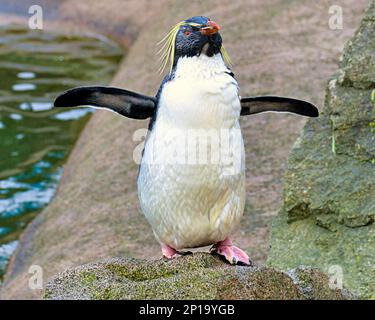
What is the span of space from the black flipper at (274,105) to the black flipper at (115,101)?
1.27ft

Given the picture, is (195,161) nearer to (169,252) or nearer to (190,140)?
(190,140)

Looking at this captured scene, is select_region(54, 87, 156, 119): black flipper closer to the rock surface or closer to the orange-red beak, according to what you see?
the orange-red beak

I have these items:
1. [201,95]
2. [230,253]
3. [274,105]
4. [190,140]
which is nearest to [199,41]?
[201,95]

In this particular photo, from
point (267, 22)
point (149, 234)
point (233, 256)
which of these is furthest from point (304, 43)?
point (233, 256)

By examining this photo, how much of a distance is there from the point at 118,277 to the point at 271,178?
3.28m

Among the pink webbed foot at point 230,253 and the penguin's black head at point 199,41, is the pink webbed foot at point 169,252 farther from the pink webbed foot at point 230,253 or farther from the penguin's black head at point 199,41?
the penguin's black head at point 199,41

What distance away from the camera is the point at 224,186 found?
10.7 feet

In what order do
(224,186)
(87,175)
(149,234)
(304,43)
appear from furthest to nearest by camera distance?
(304,43)
(87,175)
(149,234)
(224,186)

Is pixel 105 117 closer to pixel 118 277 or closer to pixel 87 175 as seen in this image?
pixel 87 175

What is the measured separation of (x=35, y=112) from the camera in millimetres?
9914

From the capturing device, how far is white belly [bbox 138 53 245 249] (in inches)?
124

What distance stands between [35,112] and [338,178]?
6.19 metres

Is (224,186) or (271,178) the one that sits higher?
(224,186)
